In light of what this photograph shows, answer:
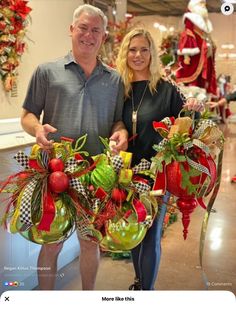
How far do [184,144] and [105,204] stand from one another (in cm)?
16

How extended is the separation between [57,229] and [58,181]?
9 centimetres

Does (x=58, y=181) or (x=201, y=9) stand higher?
(x=201, y=9)

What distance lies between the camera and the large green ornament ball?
2.10 feet

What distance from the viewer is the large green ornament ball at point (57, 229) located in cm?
64

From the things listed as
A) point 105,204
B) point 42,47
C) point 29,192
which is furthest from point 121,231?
point 42,47

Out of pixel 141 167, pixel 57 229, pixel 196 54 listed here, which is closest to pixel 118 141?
pixel 141 167

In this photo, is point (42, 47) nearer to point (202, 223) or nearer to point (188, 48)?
point (188, 48)

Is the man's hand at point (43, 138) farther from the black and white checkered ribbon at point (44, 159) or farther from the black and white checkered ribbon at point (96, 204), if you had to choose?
the black and white checkered ribbon at point (96, 204)

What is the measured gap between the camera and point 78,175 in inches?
25.5

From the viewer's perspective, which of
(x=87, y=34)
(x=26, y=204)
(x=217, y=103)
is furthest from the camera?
(x=217, y=103)

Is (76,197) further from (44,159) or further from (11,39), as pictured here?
(11,39)

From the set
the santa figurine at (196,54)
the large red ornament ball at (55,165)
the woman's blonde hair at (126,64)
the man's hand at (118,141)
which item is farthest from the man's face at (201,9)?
the large red ornament ball at (55,165)

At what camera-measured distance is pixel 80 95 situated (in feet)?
2.43

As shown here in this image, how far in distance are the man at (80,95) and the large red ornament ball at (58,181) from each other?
0.40 ft
